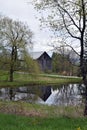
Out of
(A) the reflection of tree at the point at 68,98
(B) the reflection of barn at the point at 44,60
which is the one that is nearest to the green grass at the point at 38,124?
(A) the reflection of tree at the point at 68,98

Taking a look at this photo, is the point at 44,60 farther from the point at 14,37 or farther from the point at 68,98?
the point at 68,98

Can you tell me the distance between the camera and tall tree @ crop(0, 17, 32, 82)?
207 feet

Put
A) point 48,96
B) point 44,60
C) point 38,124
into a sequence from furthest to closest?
point 44,60
point 48,96
point 38,124

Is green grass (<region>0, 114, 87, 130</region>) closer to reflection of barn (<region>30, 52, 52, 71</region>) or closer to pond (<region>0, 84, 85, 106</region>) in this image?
pond (<region>0, 84, 85, 106</region>)

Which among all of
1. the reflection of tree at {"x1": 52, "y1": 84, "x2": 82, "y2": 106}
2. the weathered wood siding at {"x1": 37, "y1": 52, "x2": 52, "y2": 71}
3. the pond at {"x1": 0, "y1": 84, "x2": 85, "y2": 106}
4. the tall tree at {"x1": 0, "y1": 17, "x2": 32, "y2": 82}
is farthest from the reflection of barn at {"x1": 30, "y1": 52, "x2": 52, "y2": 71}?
the reflection of tree at {"x1": 52, "y1": 84, "x2": 82, "y2": 106}

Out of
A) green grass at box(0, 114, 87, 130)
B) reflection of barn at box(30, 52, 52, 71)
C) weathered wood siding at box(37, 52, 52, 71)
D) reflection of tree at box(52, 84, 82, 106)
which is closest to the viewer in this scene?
green grass at box(0, 114, 87, 130)

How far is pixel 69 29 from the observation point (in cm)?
1734

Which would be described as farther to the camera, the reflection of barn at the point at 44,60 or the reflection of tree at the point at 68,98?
the reflection of barn at the point at 44,60

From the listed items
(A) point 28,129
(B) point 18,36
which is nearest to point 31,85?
(B) point 18,36

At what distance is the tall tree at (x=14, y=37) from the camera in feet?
207

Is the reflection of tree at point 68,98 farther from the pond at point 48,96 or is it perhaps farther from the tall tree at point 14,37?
the tall tree at point 14,37

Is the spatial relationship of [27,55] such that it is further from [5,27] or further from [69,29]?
[69,29]

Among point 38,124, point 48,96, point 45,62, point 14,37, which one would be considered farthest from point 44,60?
point 38,124

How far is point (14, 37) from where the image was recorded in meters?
64.4
